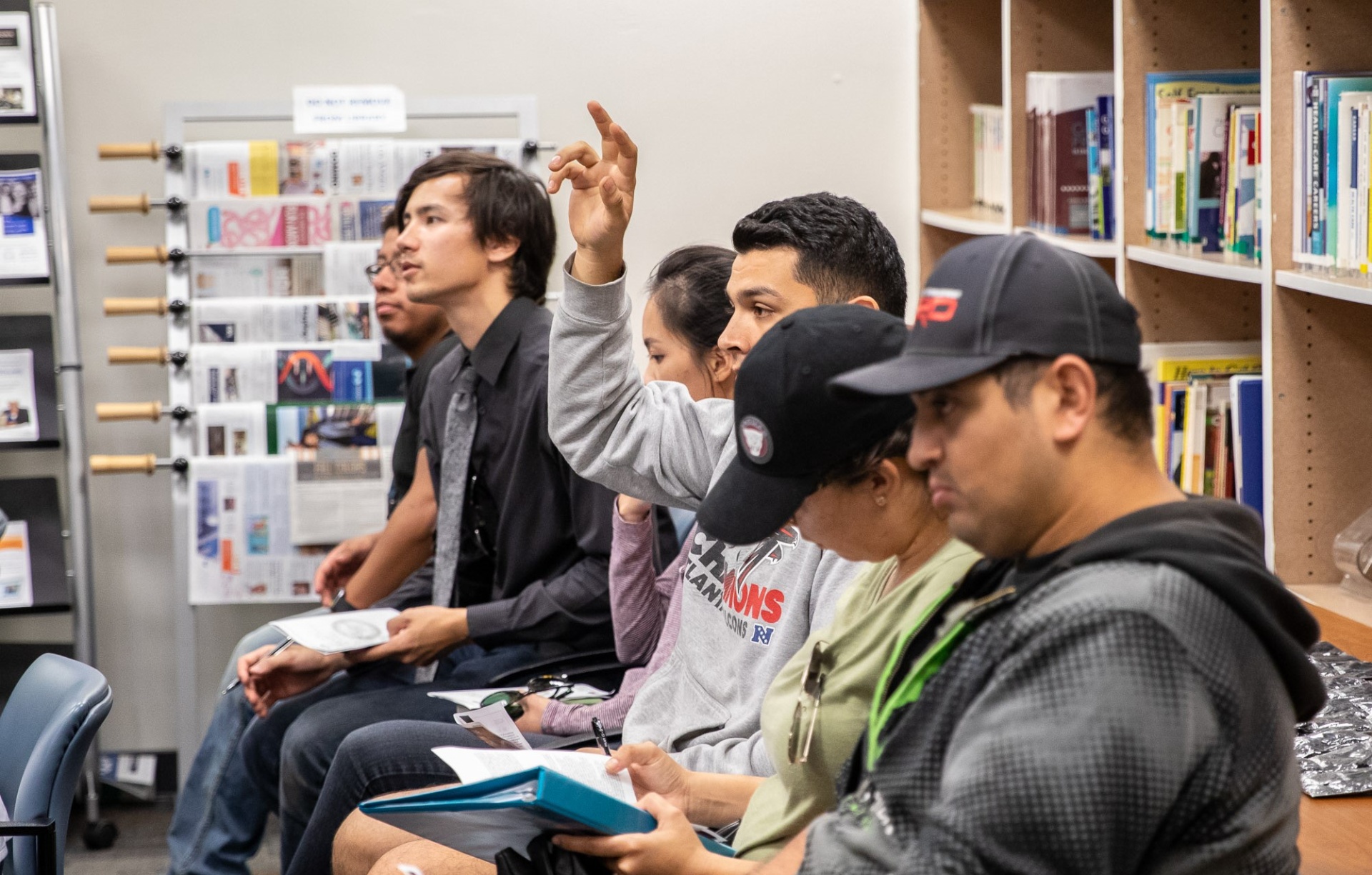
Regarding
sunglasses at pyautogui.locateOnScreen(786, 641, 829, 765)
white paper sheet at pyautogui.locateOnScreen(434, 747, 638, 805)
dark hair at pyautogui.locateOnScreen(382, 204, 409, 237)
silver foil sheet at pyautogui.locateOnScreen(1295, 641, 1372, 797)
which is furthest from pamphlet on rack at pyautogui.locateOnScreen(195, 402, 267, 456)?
silver foil sheet at pyautogui.locateOnScreen(1295, 641, 1372, 797)

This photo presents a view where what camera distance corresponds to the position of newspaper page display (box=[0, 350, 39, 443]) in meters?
3.21

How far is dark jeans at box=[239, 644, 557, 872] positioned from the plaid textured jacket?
4.72 ft

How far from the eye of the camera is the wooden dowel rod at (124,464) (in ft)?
10.5

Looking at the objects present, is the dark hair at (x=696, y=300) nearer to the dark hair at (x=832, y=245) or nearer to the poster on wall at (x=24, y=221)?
the dark hair at (x=832, y=245)

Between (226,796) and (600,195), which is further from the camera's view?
(226,796)

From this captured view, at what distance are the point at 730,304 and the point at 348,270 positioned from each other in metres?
1.53

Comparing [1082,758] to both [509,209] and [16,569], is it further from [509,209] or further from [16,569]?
[16,569]

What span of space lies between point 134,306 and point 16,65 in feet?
1.93

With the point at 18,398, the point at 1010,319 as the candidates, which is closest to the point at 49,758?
the point at 1010,319

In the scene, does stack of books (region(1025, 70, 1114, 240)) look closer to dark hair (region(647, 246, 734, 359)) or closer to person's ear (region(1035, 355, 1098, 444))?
dark hair (region(647, 246, 734, 359))

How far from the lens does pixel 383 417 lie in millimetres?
3238

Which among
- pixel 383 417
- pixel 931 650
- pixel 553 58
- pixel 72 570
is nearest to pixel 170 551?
pixel 72 570

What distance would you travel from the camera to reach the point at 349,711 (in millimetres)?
2268

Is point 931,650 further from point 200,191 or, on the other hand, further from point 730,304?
point 200,191
